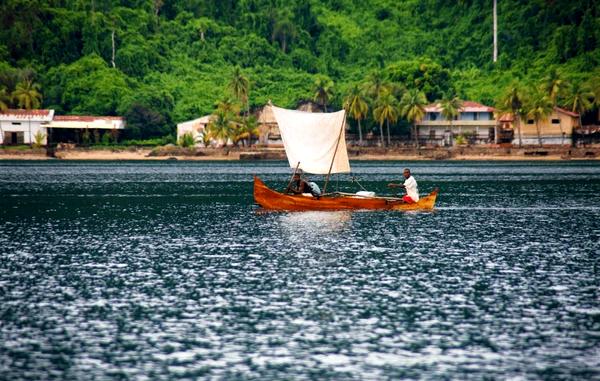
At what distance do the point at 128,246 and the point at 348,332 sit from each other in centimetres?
2279

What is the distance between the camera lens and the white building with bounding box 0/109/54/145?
170250 mm

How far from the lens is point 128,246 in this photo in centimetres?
4988

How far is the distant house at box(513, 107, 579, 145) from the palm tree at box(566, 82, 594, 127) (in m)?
1.94

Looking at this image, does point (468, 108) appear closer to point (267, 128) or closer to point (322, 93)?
point (322, 93)

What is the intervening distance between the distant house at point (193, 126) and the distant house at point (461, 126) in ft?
127

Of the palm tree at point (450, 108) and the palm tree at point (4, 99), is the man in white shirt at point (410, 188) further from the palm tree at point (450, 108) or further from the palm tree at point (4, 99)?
the palm tree at point (4, 99)

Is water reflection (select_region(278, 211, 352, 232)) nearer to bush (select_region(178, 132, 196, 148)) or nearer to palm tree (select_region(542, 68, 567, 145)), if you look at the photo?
palm tree (select_region(542, 68, 567, 145))

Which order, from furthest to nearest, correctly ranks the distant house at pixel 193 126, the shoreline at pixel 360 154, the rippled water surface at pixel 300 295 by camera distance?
1. the distant house at pixel 193 126
2. the shoreline at pixel 360 154
3. the rippled water surface at pixel 300 295

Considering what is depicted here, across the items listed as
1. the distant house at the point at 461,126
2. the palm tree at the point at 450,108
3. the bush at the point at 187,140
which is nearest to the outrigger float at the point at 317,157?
the palm tree at the point at 450,108

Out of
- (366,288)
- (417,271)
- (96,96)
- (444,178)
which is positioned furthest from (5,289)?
(96,96)

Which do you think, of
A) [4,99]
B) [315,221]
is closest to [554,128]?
[4,99]

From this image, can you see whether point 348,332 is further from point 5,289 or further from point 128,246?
point 128,246

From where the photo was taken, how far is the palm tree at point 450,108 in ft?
548

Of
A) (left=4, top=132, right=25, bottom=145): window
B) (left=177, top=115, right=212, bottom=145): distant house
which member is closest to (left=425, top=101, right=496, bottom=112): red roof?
(left=177, top=115, right=212, bottom=145): distant house
